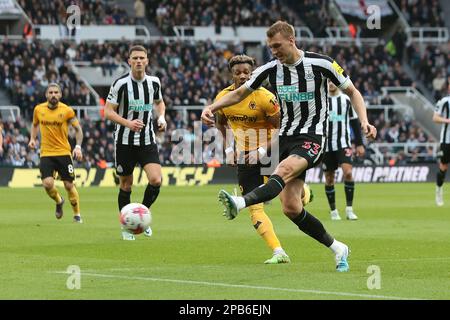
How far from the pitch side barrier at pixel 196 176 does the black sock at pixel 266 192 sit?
23.5 metres

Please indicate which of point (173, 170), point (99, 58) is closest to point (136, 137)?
point (173, 170)

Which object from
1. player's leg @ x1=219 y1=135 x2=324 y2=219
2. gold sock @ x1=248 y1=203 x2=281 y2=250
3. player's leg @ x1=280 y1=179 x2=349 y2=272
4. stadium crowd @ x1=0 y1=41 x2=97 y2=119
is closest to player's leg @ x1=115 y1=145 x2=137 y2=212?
gold sock @ x1=248 y1=203 x2=281 y2=250

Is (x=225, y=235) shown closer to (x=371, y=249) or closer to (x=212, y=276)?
(x=371, y=249)

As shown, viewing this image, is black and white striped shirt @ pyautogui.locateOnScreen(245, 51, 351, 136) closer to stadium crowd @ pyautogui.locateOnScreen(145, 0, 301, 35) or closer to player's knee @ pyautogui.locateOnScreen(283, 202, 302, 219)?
player's knee @ pyautogui.locateOnScreen(283, 202, 302, 219)

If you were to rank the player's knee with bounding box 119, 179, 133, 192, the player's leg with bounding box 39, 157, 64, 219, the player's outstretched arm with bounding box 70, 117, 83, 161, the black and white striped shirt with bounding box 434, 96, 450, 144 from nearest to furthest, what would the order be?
the player's knee with bounding box 119, 179, 133, 192 < the player's outstretched arm with bounding box 70, 117, 83, 161 < the player's leg with bounding box 39, 157, 64, 219 < the black and white striped shirt with bounding box 434, 96, 450, 144

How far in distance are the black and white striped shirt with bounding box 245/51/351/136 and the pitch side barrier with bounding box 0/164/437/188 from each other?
2293cm

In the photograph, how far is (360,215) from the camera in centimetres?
2091

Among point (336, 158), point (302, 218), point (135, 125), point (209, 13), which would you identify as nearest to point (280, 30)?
point (302, 218)

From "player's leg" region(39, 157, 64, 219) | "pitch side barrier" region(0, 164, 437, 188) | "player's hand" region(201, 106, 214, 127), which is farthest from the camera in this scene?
"pitch side barrier" region(0, 164, 437, 188)

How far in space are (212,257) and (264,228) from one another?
825 millimetres

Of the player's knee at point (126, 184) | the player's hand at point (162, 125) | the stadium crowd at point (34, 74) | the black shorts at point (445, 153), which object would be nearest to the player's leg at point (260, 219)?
the player's hand at point (162, 125)

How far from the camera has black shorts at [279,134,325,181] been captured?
10.7 metres

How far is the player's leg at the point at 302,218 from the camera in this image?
35.2 ft

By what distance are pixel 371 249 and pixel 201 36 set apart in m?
37.0
